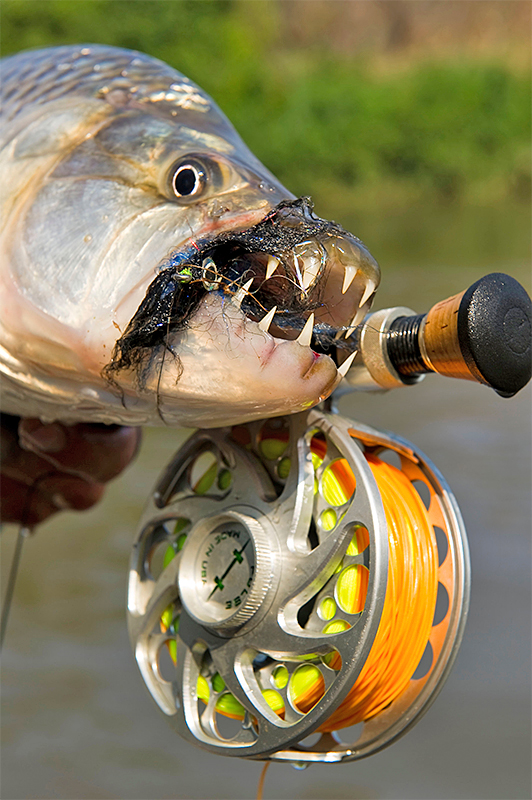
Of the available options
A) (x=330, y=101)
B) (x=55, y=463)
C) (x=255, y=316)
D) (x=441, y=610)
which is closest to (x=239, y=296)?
(x=255, y=316)

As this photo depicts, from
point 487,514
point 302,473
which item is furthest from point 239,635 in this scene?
point 487,514

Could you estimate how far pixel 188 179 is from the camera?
816 mm

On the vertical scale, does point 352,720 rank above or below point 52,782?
above

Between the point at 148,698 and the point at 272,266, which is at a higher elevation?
the point at 272,266

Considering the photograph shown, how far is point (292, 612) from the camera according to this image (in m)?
0.81

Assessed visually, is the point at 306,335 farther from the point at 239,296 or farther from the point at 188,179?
the point at 188,179

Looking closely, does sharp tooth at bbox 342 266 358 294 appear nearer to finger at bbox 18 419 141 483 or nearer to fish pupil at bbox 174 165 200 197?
fish pupil at bbox 174 165 200 197

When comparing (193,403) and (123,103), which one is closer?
(193,403)

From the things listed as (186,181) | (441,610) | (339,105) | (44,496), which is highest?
(186,181)

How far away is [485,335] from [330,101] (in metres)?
13.9

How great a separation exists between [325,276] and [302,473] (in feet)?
0.68

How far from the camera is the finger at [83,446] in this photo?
1.10 m

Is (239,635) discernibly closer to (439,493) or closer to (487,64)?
(439,493)

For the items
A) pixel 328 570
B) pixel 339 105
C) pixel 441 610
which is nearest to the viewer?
pixel 328 570
